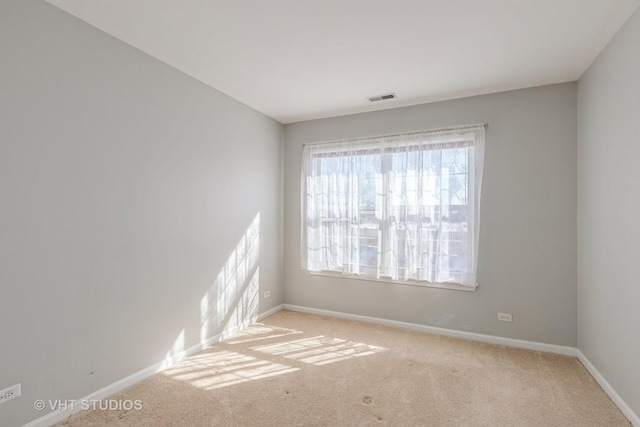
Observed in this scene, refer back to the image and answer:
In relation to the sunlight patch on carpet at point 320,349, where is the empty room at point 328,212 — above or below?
above

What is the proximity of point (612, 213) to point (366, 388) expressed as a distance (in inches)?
90.7

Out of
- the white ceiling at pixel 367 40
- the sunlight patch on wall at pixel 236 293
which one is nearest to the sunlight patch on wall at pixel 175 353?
the sunlight patch on wall at pixel 236 293

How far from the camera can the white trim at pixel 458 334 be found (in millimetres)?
2979

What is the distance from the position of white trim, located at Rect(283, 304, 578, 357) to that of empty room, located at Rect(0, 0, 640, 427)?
0.02 m

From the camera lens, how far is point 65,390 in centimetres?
201

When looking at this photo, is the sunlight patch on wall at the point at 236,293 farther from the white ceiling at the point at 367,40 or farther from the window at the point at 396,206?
the white ceiling at the point at 367,40

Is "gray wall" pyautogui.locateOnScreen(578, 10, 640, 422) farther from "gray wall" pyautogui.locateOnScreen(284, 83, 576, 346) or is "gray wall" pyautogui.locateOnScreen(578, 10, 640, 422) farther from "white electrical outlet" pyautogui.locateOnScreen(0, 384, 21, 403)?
"white electrical outlet" pyautogui.locateOnScreen(0, 384, 21, 403)

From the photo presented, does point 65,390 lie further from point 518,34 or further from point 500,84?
point 500,84

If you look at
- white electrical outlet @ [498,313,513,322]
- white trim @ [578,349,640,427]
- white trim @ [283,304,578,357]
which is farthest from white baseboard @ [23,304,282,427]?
white trim @ [578,349,640,427]

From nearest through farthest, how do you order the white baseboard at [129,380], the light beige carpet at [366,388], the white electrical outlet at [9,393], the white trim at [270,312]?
the white electrical outlet at [9,393]
the white baseboard at [129,380]
the light beige carpet at [366,388]
the white trim at [270,312]

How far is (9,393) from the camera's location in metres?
1.76

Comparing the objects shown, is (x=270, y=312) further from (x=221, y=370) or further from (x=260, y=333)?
(x=221, y=370)

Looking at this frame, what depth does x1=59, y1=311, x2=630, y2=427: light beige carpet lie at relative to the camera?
6.65 feet

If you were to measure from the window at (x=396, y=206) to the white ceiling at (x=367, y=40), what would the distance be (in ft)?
2.34
